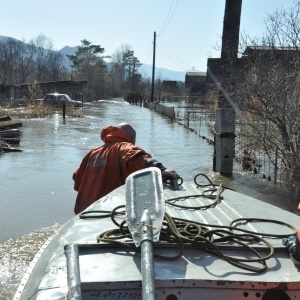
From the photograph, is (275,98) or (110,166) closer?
(110,166)

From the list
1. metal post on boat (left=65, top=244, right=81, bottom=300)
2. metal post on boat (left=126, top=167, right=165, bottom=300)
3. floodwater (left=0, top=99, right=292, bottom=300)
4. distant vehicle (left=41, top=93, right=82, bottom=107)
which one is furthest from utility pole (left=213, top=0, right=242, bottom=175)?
distant vehicle (left=41, top=93, right=82, bottom=107)

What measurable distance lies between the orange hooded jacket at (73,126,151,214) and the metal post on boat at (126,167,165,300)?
77cm

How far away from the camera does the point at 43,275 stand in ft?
8.48

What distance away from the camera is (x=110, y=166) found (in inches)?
178

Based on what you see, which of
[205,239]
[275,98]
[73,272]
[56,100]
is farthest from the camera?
[56,100]

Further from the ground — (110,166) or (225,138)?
(110,166)

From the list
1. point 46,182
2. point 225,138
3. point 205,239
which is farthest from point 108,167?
point 225,138

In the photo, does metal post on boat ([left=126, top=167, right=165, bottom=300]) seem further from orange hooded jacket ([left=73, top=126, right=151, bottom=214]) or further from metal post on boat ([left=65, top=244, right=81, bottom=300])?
orange hooded jacket ([left=73, top=126, right=151, bottom=214])

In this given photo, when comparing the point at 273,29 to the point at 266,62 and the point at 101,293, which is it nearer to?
the point at 266,62

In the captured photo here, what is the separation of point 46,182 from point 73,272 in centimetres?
750

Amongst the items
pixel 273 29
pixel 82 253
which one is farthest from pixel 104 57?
pixel 82 253

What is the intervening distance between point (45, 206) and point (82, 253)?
5.33 meters

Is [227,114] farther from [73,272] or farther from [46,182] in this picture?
[73,272]

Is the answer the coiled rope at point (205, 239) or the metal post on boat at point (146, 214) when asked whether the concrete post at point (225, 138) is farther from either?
the coiled rope at point (205, 239)
